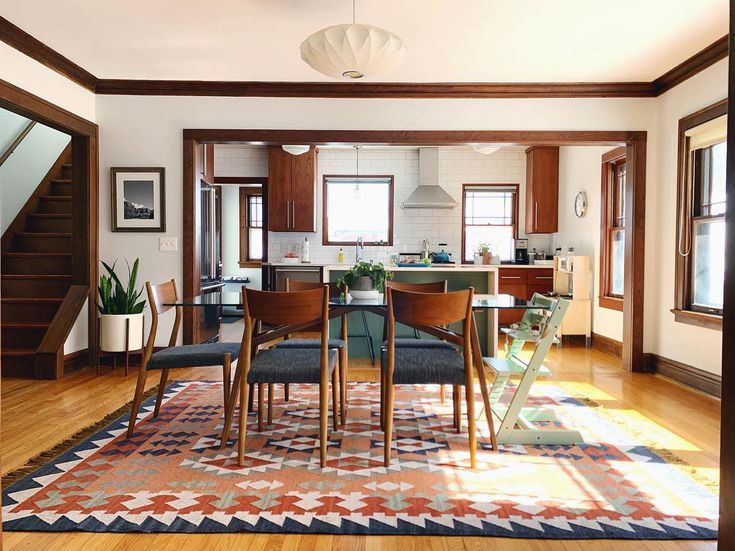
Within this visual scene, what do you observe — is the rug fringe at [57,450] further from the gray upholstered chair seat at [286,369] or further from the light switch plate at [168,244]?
the light switch plate at [168,244]

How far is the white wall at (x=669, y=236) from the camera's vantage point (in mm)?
4250

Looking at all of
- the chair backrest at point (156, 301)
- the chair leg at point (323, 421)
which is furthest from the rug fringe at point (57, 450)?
the chair leg at point (323, 421)

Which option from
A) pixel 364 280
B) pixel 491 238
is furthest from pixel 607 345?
pixel 364 280

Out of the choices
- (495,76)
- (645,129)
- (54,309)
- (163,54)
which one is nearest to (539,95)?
(495,76)

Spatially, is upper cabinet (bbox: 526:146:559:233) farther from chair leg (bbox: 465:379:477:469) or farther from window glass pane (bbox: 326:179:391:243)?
chair leg (bbox: 465:379:477:469)

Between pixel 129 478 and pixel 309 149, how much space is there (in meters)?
5.83

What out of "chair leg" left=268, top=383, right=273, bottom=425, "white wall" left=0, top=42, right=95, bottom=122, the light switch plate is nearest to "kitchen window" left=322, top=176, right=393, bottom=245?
the light switch plate

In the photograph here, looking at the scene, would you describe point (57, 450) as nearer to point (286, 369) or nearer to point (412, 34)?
point (286, 369)

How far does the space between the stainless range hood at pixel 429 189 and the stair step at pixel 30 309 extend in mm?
4803

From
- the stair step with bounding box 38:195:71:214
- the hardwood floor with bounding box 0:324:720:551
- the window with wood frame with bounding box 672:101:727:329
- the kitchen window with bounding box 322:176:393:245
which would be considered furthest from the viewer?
the kitchen window with bounding box 322:176:393:245

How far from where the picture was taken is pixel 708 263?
14.4 ft

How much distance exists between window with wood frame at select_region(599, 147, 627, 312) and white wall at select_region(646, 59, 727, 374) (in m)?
0.96

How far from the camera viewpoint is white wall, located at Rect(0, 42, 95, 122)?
3930 millimetres

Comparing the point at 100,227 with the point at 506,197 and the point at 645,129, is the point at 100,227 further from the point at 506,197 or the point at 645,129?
the point at 506,197
